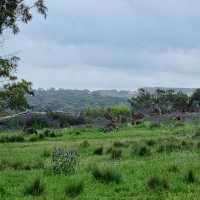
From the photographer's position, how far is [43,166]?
18.8 metres

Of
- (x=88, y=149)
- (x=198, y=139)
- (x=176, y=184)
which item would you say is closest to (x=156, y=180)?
(x=176, y=184)

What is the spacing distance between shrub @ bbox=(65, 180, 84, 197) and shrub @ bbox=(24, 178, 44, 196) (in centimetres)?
55

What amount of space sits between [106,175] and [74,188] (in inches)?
72.7

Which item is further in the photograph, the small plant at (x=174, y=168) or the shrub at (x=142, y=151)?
the shrub at (x=142, y=151)

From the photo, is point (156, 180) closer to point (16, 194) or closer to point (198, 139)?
point (16, 194)

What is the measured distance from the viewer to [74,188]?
1379 cm

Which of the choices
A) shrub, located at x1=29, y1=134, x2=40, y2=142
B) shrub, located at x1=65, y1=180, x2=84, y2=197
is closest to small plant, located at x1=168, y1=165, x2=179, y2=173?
shrub, located at x1=65, y1=180, x2=84, y2=197

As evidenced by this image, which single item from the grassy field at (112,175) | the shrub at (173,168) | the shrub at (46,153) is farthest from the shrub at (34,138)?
the shrub at (173,168)

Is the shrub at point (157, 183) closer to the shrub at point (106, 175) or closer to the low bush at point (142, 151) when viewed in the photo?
the shrub at point (106, 175)

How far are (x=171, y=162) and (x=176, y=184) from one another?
3.93 metres

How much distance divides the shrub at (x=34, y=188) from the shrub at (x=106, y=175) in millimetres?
1906

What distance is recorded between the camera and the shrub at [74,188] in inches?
531

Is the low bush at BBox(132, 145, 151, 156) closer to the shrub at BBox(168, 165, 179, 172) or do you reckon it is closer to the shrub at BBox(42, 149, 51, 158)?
the shrub at BBox(42, 149, 51, 158)

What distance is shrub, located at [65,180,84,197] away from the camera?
13484 millimetres
